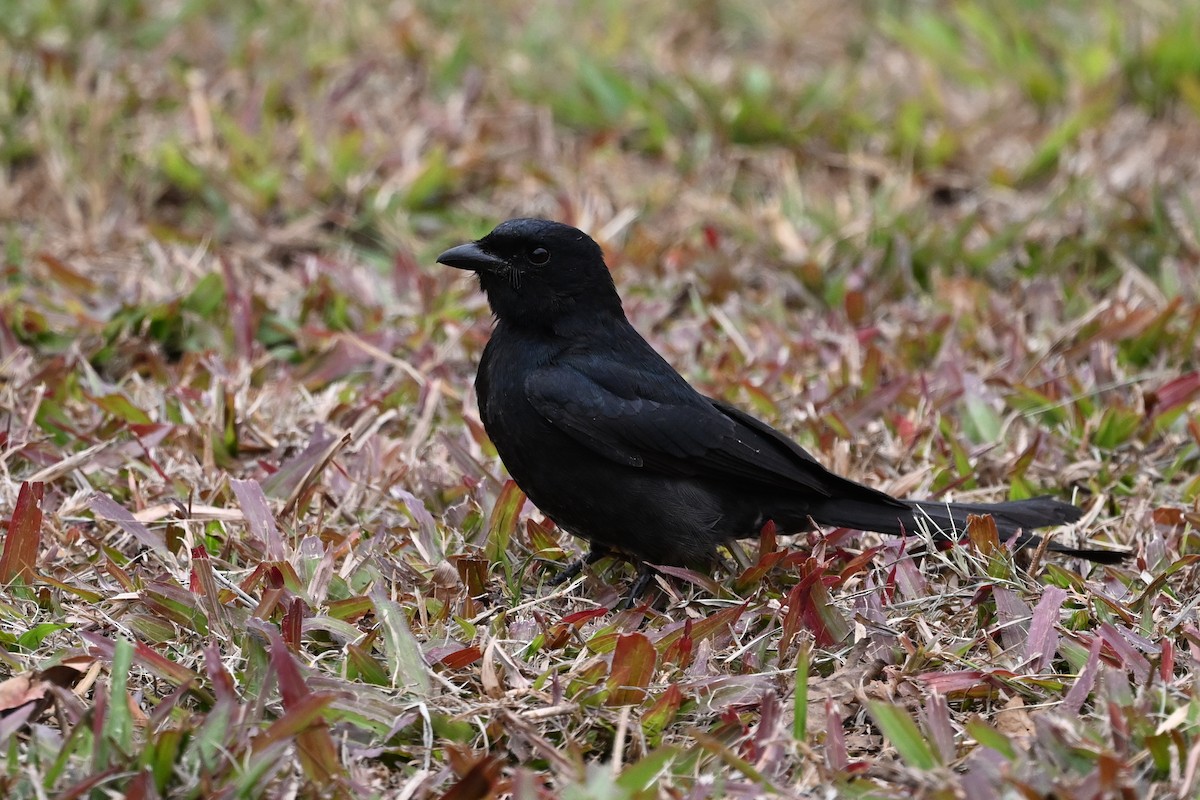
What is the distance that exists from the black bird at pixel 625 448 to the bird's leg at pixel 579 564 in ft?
0.04

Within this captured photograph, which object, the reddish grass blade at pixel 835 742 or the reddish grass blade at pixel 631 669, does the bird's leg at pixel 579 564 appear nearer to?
the reddish grass blade at pixel 631 669

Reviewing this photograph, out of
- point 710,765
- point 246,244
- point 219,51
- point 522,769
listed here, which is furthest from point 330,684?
point 219,51

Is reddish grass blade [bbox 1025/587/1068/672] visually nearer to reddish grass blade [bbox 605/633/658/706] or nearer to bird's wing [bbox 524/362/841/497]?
bird's wing [bbox 524/362/841/497]

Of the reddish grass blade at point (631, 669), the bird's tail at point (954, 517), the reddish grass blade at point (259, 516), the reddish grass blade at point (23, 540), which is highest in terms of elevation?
the reddish grass blade at point (23, 540)

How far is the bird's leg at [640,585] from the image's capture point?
3.86 meters

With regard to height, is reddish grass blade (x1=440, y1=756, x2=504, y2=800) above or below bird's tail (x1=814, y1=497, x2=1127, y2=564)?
above

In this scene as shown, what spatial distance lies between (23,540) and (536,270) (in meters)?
1.58

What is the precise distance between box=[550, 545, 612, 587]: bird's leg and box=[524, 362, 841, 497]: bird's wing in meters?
0.32

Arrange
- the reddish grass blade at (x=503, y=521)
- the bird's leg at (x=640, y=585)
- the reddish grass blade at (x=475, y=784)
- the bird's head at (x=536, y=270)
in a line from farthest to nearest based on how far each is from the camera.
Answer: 1. the bird's head at (x=536, y=270)
2. the reddish grass blade at (x=503, y=521)
3. the bird's leg at (x=640, y=585)
4. the reddish grass blade at (x=475, y=784)

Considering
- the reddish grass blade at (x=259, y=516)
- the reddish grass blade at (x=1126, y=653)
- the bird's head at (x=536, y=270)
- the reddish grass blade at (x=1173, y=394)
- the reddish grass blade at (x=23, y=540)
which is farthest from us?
the reddish grass blade at (x=1173, y=394)

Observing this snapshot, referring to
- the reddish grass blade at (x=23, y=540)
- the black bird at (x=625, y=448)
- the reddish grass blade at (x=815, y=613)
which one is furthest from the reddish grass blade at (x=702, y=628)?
the reddish grass blade at (x=23, y=540)

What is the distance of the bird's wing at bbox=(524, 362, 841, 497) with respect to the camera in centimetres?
392

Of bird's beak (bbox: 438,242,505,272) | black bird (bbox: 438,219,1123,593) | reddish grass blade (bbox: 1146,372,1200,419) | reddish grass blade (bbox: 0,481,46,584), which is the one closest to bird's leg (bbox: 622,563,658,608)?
black bird (bbox: 438,219,1123,593)

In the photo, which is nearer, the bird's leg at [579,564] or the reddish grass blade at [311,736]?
the reddish grass blade at [311,736]
